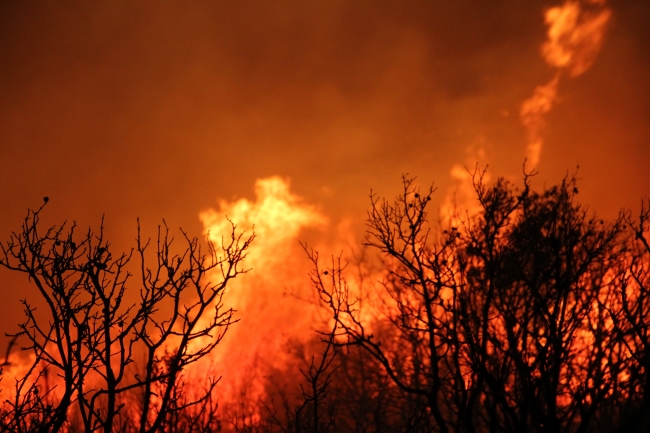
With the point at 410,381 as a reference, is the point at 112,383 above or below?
below

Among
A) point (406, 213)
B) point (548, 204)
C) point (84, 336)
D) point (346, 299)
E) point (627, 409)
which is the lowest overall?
point (627, 409)

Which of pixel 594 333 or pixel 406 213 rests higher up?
pixel 406 213

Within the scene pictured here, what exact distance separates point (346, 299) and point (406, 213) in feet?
6.63

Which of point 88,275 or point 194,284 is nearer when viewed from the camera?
point 88,275

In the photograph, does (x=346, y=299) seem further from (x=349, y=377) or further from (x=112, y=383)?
(x=349, y=377)

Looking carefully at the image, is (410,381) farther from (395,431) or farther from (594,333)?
(594,333)

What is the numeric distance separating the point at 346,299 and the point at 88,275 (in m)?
4.34

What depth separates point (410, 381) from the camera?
891 inches

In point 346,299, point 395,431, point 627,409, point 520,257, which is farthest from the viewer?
point 395,431

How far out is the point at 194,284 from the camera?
9633 millimetres

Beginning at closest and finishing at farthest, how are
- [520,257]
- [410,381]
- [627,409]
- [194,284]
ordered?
1. [194,284]
2. [627,409]
3. [520,257]
4. [410,381]

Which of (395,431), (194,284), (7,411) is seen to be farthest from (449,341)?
(395,431)

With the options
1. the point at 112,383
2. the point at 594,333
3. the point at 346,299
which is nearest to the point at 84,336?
the point at 112,383

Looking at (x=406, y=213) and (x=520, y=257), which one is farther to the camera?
(x=520, y=257)
